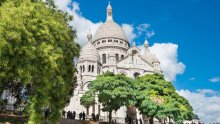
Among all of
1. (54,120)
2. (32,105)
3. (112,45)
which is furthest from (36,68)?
(112,45)

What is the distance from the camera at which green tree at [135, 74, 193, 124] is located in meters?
32.9

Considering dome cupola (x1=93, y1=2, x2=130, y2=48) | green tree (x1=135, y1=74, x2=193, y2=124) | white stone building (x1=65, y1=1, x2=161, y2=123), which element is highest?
dome cupola (x1=93, y1=2, x2=130, y2=48)

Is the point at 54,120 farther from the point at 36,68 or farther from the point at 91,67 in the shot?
the point at 91,67

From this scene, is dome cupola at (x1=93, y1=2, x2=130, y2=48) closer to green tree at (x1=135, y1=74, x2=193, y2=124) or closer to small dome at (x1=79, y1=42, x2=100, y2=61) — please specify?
small dome at (x1=79, y1=42, x2=100, y2=61)

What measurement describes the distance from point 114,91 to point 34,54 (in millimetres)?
16969

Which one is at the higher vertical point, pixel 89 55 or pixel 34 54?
pixel 89 55

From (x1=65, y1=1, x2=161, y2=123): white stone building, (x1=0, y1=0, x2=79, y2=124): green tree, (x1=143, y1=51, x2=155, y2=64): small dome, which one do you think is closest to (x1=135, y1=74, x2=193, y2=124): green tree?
(x1=65, y1=1, x2=161, y2=123): white stone building

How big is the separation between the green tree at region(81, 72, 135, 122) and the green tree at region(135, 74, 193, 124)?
158 cm

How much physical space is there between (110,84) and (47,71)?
1654cm

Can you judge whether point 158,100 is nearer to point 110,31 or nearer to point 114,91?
point 114,91

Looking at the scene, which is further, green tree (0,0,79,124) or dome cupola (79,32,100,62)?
dome cupola (79,32,100,62)

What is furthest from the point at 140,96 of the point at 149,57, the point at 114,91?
the point at 149,57

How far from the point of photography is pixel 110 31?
68.7 meters

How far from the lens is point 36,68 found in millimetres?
16734
